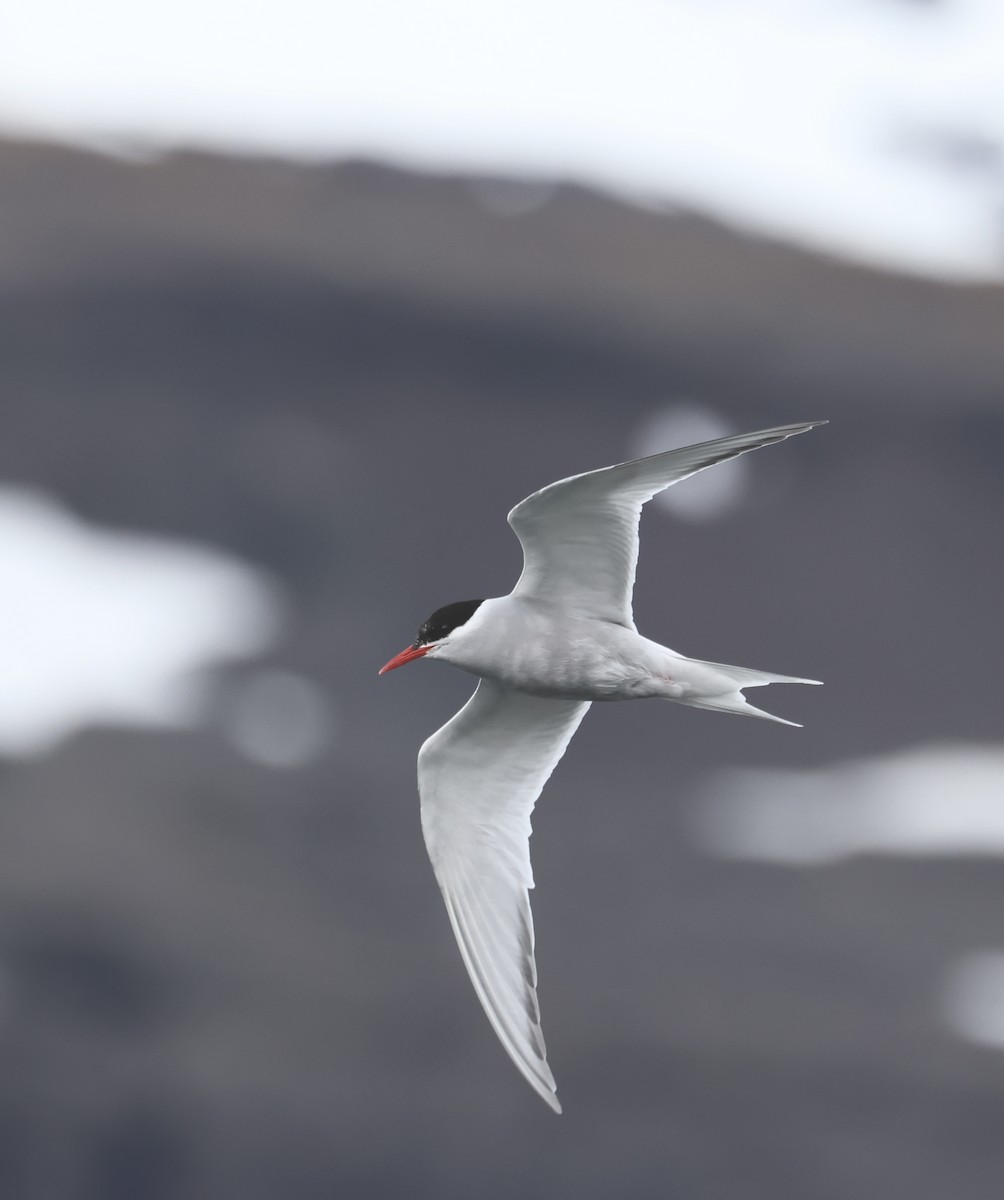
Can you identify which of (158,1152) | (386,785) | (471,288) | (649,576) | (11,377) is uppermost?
(471,288)

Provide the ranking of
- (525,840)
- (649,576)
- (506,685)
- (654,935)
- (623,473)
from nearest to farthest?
(623,473) < (506,685) < (525,840) < (654,935) < (649,576)

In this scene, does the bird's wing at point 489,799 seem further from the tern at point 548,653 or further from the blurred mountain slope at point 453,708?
the blurred mountain slope at point 453,708

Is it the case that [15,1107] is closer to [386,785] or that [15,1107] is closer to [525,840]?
[386,785]

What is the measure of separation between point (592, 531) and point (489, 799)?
1.65 meters

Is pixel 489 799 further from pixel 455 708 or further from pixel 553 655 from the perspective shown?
pixel 455 708

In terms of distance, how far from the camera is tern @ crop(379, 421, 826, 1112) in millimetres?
7121

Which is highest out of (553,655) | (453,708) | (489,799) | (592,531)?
(592,531)

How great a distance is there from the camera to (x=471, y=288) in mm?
33625

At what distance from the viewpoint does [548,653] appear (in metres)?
7.32

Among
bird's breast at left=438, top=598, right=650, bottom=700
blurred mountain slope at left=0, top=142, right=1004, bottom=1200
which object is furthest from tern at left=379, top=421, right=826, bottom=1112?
blurred mountain slope at left=0, top=142, right=1004, bottom=1200

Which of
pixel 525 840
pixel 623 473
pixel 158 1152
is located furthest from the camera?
pixel 158 1152

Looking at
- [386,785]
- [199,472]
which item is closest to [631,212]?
[199,472]

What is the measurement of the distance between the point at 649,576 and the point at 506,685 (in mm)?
22746

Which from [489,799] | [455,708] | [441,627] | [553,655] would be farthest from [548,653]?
[455,708]
